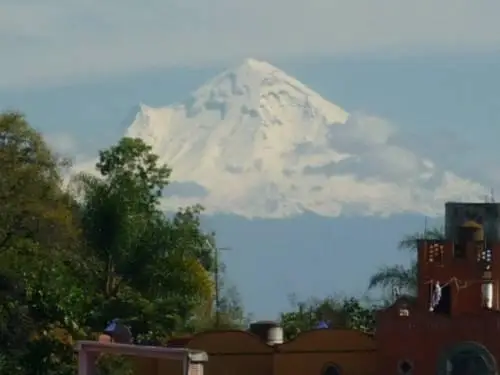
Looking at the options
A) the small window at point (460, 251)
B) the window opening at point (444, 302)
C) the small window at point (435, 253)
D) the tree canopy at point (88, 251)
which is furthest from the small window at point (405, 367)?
the tree canopy at point (88, 251)

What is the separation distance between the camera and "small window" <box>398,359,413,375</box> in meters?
47.7

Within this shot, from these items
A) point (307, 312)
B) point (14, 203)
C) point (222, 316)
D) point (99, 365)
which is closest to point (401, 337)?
point (99, 365)

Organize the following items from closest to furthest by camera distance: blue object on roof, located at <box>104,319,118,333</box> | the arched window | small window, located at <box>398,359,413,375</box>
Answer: small window, located at <box>398,359,413,375</box>
the arched window
blue object on roof, located at <box>104,319,118,333</box>

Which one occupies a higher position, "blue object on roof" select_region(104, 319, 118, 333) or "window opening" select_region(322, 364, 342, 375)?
"blue object on roof" select_region(104, 319, 118, 333)

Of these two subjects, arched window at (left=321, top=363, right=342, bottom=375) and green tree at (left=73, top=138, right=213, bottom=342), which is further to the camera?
green tree at (left=73, top=138, right=213, bottom=342)

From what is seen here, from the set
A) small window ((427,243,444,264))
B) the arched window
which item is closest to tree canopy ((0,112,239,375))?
the arched window


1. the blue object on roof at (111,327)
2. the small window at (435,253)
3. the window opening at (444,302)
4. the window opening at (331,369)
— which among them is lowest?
the window opening at (331,369)

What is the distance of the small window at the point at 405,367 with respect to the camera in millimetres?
47719

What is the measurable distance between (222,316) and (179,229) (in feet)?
42.5

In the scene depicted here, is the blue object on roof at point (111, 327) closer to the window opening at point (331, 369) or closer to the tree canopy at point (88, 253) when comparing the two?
the tree canopy at point (88, 253)

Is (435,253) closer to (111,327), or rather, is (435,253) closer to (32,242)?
(111,327)

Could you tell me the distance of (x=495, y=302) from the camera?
157 ft

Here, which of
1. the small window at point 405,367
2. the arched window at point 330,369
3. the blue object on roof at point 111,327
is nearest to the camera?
the small window at point 405,367

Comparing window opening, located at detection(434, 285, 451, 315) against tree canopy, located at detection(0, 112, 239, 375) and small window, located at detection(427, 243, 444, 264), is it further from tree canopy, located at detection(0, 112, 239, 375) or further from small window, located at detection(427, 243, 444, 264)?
tree canopy, located at detection(0, 112, 239, 375)
